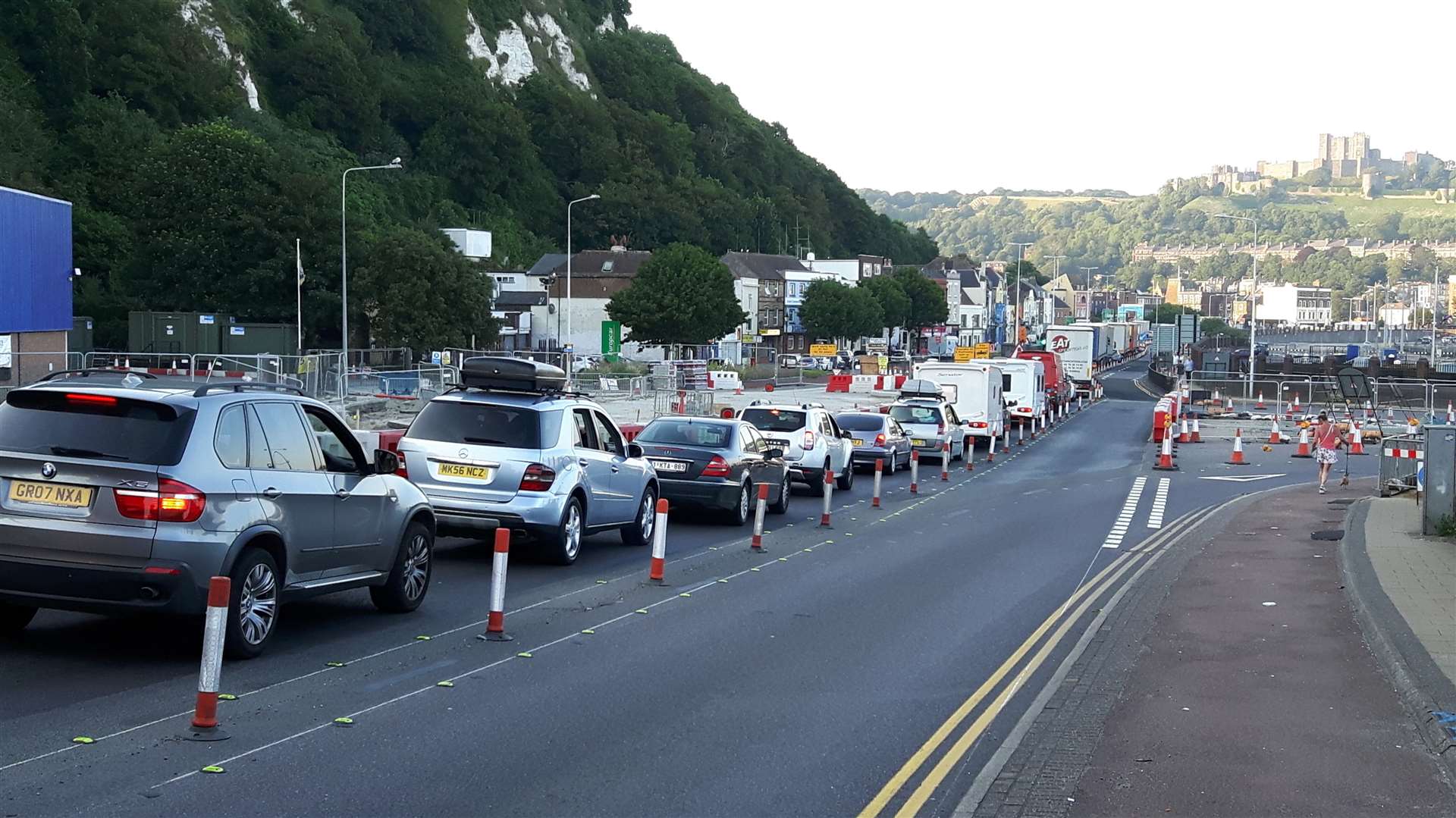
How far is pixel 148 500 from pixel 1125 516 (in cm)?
1785

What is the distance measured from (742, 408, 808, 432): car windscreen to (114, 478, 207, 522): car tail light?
55.3ft

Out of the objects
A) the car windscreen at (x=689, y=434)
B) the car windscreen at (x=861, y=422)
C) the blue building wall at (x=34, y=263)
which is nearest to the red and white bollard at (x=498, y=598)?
the car windscreen at (x=689, y=434)

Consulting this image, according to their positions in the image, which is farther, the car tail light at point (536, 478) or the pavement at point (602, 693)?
the car tail light at point (536, 478)

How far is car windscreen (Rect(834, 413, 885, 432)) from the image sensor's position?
3050 centimetres

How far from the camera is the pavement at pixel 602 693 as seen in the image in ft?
23.0

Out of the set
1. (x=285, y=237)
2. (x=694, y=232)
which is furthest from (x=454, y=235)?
(x=694, y=232)

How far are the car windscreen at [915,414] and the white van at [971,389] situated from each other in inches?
188

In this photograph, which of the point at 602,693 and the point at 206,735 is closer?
the point at 206,735

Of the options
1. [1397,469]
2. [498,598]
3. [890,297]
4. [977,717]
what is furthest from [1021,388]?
[890,297]

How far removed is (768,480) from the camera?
21141 millimetres

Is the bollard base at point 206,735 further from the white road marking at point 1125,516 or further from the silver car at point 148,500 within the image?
the white road marking at point 1125,516

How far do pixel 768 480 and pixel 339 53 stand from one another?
93.2 meters

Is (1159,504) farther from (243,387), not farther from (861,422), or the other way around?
(243,387)

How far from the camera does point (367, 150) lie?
109375 millimetres
